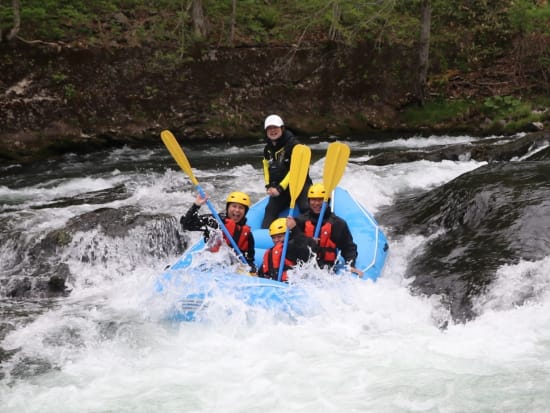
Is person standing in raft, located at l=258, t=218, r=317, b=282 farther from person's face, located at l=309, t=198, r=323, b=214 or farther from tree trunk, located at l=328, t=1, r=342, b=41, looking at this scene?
tree trunk, located at l=328, t=1, r=342, b=41

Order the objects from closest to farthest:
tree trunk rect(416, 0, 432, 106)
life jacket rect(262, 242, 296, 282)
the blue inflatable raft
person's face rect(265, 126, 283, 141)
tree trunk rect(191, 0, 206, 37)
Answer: the blue inflatable raft
life jacket rect(262, 242, 296, 282)
person's face rect(265, 126, 283, 141)
tree trunk rect(416, 0, 432, 106)
tree trunk rect(191, 0, 206, 37)

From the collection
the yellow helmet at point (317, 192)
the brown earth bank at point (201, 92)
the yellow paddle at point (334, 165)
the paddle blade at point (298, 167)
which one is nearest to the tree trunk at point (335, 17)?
the brown earth bank at point (201, 92)

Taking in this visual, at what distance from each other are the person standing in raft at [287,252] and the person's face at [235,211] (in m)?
0.31

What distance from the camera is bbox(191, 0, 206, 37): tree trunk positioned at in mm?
13516

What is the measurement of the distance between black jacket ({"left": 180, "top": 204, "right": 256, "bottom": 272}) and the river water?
1.81 feet

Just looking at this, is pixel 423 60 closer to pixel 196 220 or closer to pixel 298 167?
pixel 298 167

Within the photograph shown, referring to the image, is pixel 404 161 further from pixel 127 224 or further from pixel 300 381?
pixel 300 381

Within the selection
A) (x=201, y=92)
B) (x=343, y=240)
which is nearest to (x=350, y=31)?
(x=201, y=92)

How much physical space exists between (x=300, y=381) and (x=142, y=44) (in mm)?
10920

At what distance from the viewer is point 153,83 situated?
506 inches

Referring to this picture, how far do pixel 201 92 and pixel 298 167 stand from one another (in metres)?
7.80

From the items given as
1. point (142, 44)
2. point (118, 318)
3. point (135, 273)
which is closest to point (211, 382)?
point (118, 318)

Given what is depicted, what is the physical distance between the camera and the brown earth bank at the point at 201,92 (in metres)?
11.7

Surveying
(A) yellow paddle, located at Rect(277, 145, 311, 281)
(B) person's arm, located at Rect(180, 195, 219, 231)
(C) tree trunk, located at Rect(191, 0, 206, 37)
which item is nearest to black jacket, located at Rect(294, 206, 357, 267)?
(A) yellow paddle, located at Rect(277, 145, 311, 281)
